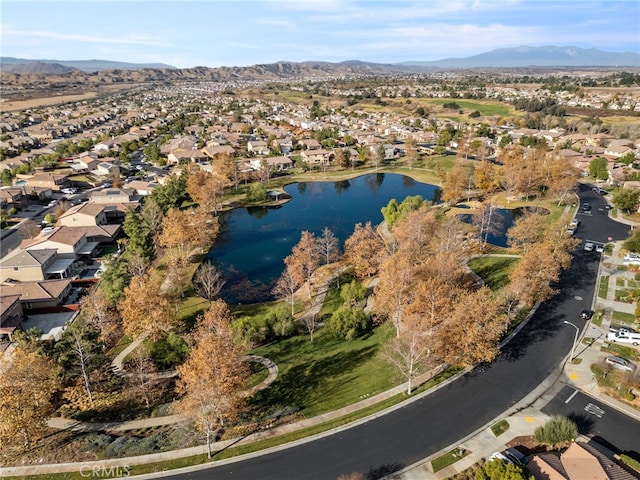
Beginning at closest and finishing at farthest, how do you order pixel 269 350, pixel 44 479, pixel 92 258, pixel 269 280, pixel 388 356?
pixel 44 479
pixel 388 356
pixel 269 350
pixel 269 280
pixel 92 258

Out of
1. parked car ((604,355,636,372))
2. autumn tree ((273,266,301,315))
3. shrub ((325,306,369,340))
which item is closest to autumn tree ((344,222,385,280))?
autumn tree ((273,266,301,315))

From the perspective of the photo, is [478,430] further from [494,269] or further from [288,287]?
[494,269]

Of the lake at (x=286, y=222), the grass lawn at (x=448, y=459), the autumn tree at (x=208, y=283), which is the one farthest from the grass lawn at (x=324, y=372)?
the lake at (x=286, y=222)

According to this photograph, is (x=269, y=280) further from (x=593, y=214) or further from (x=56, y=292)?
(x=593, y=214)

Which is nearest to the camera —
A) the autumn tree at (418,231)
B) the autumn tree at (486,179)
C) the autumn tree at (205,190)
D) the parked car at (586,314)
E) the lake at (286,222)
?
the parked car at (586,314)

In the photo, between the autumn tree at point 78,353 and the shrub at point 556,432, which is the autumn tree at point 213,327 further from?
the shrub at point 556,432

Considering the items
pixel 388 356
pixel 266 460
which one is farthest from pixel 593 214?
pixel 266 460
